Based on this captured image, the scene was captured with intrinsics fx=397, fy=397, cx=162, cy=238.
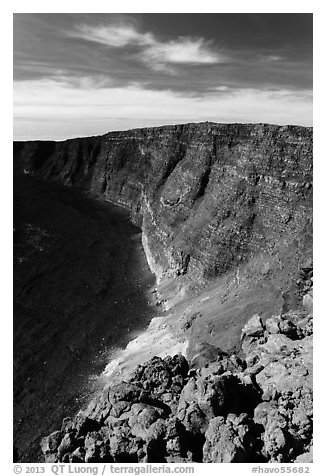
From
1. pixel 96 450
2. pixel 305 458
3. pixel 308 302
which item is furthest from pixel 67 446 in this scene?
pixel 308 302

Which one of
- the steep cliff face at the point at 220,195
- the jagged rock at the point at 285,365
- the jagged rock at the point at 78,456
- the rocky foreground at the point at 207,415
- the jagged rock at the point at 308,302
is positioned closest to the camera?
the rocky foreground at the point at 207,415

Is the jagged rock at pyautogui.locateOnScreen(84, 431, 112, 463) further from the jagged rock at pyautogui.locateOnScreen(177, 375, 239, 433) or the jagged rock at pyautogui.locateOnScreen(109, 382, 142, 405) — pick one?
the jagged rock at pyautogui.locateOnScreen(177, 375, 239, 433)

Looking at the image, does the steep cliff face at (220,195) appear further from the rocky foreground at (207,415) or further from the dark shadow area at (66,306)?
the rocky foreground at (207,415)

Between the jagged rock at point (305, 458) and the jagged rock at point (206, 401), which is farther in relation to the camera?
the jagged rock at point (206, 401)

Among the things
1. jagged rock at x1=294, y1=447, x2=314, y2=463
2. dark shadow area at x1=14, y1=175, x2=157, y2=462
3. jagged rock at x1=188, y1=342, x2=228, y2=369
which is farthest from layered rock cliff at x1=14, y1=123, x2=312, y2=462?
dark shadow area at x1=14, y1=175, x2=157, y2=462

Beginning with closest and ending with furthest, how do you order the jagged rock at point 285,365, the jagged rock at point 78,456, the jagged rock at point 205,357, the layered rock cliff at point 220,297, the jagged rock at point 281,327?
the jagged rock at point 78,456 → the layered rock cliff at point 220,297 → the jagged rock at point 285,365 → the jagged rock at point 205,357 → the jagged rock at point 281,327

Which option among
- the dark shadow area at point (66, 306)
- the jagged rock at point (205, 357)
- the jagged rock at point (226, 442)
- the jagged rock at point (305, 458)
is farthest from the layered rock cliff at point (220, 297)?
the dark shadow area at point (66, 306)
